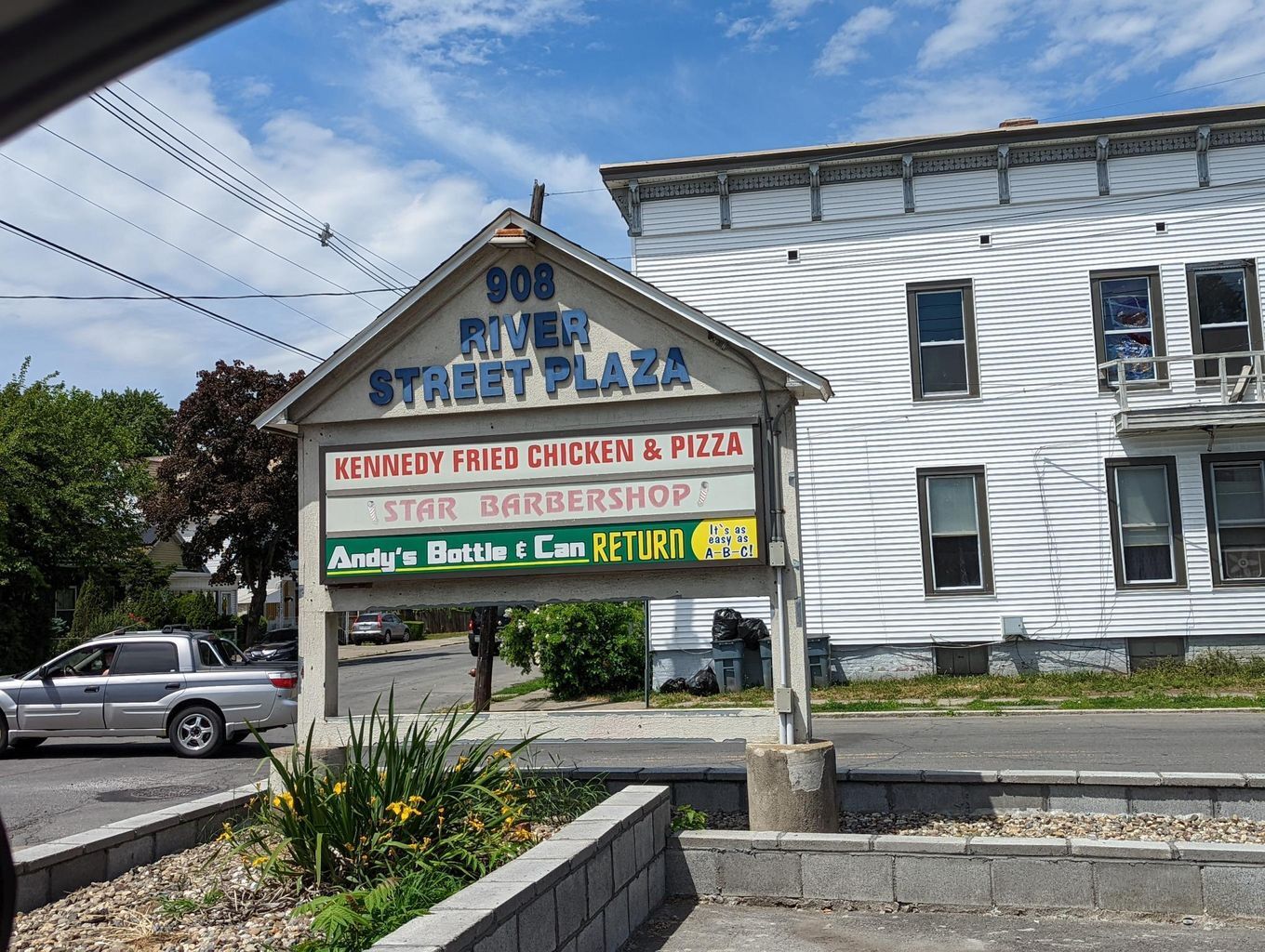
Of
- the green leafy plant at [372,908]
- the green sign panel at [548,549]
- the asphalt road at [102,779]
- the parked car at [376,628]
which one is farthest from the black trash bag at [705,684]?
the parked car at [376,628]

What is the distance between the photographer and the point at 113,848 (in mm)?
6895

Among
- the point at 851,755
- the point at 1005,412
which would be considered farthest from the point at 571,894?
the point at 1005,412

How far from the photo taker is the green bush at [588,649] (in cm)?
2243

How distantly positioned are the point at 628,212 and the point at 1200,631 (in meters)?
12.9

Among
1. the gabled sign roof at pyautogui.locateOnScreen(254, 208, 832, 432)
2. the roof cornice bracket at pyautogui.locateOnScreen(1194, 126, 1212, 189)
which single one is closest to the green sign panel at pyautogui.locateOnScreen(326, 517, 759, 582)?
the gabled sign roof at pyautogui.locateOnScreen(254, 208, 832, 432)

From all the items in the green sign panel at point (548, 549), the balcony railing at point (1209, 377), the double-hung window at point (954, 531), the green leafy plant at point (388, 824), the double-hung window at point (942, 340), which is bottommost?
the green leafy plant at point (388, 824)

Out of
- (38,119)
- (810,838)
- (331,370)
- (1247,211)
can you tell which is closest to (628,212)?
(1247,211)

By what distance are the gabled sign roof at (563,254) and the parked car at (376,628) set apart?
46471mm

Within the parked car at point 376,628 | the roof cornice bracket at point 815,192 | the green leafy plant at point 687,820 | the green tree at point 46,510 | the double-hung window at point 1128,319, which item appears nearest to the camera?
the green leafy plant at point 687,820

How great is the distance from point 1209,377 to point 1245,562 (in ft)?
10.9

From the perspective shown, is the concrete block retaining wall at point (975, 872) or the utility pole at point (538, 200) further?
the utility pole at point (538, 200)

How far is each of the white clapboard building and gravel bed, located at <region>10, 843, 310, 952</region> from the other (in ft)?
52.8

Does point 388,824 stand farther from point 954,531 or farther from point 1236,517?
point 1236,517

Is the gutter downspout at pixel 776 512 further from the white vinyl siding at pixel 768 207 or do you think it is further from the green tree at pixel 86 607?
the green tree at pixel 86 607
